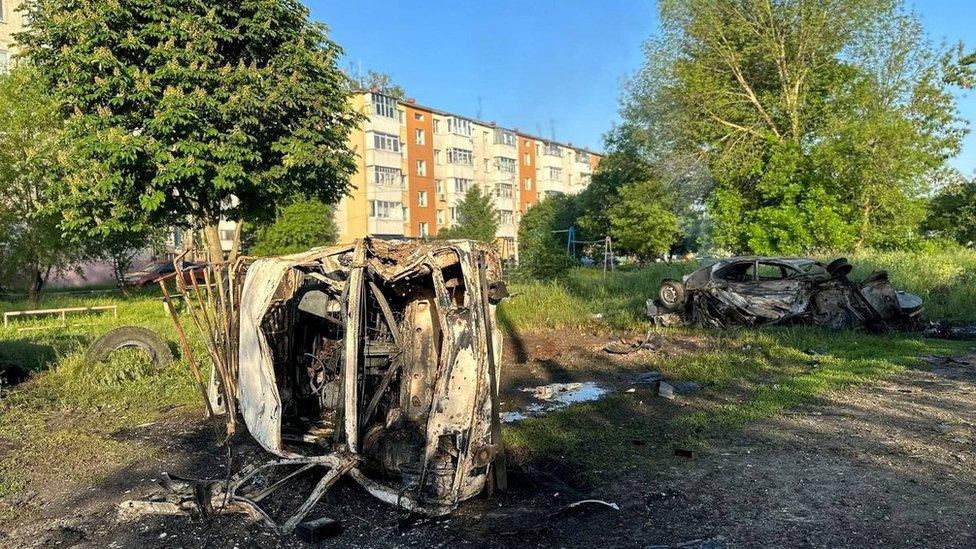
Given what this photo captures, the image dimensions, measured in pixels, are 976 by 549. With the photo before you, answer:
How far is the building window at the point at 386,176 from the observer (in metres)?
48.4

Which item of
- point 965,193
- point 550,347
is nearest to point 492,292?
Answer: point 550,347

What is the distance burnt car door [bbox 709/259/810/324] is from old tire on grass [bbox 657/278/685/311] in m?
0.80

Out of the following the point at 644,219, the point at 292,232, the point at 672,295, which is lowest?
the point at 672,295

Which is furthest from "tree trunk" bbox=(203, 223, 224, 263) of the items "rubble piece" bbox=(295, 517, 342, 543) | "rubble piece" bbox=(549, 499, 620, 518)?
"rubble piece" bbox=(549, 499, 620, 518)

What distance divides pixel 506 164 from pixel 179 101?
5054cm

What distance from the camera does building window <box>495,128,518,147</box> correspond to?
207 feet

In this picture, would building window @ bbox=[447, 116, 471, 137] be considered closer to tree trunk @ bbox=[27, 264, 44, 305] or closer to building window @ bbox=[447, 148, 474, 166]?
building window @ bbox=[447, 148, 474, 166]

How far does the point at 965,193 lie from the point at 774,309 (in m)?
31.2

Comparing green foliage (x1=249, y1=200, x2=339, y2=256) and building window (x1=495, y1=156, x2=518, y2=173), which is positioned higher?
building window (x1=495, y1=156, x2=518, y2=173)

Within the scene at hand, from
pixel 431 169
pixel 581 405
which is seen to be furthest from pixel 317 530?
pixel 431 169

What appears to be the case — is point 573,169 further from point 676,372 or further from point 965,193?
point 676,372

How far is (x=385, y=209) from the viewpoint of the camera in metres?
49.7

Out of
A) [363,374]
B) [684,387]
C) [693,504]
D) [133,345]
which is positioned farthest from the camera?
[133,345]

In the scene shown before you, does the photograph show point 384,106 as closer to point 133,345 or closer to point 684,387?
point 133,345
